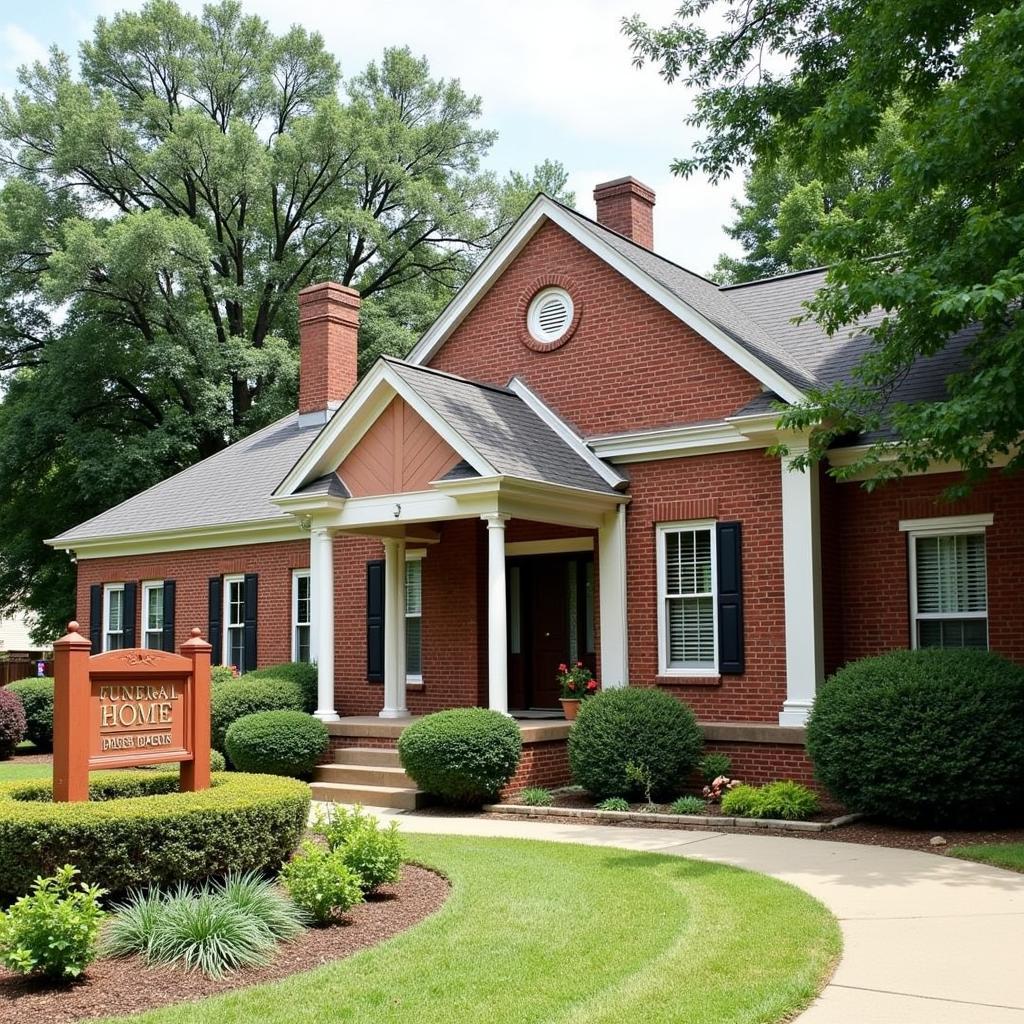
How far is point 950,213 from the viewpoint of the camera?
11.7m

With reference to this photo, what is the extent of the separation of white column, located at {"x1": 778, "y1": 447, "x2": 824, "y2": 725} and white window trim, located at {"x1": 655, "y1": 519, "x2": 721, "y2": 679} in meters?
1.00

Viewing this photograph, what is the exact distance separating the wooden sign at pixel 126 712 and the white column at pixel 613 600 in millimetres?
7297

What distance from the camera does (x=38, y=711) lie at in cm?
2272

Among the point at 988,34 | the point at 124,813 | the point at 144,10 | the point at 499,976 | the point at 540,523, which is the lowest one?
the point at 499,976

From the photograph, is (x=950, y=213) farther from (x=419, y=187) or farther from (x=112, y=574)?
(x=419, y=187)

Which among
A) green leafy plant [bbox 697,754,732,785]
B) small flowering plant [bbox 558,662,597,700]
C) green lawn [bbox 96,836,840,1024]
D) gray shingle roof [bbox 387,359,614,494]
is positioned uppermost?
gray shingle roof [bbox 387,359,614,494]

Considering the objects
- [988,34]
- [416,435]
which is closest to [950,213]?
[988,34]

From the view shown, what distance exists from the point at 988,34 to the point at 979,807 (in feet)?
22.9

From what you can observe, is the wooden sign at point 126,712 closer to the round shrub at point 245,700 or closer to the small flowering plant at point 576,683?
the small flowering plant at point 576,683

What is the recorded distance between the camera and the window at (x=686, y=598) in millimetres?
15016

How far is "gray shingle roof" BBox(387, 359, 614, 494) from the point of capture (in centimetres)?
1462

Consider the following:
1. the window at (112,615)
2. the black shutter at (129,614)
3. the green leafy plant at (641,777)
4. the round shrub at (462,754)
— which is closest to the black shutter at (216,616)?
the black shutter at (129,614)

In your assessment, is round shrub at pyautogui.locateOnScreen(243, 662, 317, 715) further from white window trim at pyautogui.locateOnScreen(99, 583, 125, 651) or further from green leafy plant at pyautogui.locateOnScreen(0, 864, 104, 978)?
green leafy plant at pyautogui.locateOnScreen(0, 864, 104, 978)

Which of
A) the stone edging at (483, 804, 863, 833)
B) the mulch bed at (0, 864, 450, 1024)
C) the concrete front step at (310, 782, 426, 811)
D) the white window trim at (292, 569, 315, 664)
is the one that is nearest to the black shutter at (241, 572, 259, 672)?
the white window trim at (292, 569, 315, 664)
